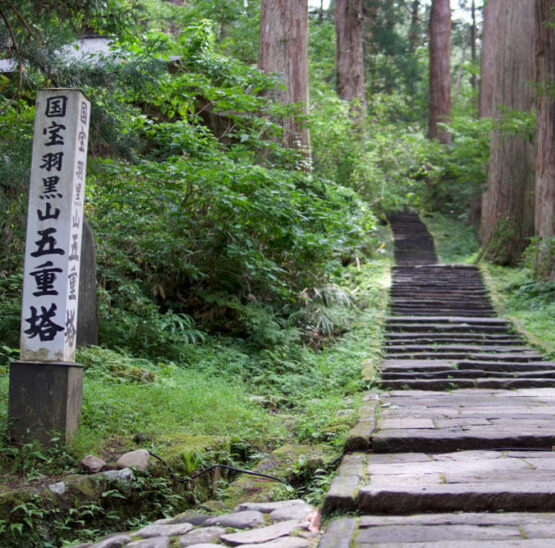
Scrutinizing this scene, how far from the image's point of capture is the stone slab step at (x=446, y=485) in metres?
3.69

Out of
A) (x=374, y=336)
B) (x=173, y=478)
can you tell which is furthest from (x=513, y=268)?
(x=173, y=478)

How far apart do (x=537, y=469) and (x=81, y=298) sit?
5305 millimetres

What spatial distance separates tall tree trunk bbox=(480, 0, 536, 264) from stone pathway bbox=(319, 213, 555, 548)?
762 centimetres

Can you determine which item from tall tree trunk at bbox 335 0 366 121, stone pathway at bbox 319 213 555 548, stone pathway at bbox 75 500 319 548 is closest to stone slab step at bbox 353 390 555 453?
stone pathway at bbox 319 213 555 548

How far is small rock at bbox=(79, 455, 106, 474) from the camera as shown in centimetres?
454

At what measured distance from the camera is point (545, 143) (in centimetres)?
1362

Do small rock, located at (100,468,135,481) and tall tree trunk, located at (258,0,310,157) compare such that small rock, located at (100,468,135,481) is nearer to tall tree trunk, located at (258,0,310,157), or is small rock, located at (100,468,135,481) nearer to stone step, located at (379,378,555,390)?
stone step, located at (379,378,555,390)

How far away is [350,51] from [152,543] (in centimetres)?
2200

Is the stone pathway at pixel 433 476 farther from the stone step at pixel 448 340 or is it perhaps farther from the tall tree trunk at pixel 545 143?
the tall tree trunk at pixel 545 143

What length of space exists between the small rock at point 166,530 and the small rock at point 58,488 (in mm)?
704

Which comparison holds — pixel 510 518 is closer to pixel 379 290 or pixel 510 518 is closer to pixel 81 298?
pixel 81 298

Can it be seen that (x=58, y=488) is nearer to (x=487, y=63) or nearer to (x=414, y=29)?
(x=487, y=63)

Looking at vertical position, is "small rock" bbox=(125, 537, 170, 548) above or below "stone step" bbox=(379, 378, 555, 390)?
below

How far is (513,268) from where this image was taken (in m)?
16.8
